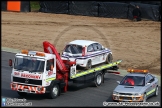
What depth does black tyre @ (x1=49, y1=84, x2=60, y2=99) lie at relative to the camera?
2593 centimetres

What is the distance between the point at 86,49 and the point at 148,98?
15.5 feet

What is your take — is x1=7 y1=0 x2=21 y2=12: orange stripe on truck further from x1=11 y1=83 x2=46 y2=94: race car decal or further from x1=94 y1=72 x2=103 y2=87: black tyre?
x1=11 y1=83 x2=46 y2=94: race car decal

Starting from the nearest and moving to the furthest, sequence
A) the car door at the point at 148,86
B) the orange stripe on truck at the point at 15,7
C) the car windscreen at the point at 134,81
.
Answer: the car door at the point at 148,86 → the car windscreen at the point at 134,81 → the orange stripe on truck at the point at 15,7

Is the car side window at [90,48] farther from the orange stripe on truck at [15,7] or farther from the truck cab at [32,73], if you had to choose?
the orange stripe on truck at [15,7]

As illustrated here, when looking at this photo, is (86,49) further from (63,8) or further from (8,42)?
(63,8)

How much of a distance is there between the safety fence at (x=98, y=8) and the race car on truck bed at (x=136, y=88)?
24134mm

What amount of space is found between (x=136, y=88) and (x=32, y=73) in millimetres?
5189

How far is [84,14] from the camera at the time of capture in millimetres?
55375

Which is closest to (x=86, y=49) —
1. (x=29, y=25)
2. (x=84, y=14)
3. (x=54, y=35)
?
(x=54, y=35)

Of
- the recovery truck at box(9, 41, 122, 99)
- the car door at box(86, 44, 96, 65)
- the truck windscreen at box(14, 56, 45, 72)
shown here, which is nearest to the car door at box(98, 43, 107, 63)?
the car door at box(86, 44, 96, 65)

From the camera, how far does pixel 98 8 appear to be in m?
54.3

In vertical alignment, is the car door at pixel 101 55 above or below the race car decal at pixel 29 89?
above

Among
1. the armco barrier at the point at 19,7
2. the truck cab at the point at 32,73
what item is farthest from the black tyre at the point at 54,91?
the armco barrier at the point at 19,7

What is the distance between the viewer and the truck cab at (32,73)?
25.5 metres
